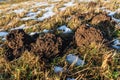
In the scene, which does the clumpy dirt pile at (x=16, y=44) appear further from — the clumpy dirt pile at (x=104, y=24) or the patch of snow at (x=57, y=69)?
the clumpy dirt pile at (x=104, y=24)

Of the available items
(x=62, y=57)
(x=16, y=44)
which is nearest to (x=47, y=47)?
(x=62, y=57)

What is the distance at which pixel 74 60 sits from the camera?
529 centimetres

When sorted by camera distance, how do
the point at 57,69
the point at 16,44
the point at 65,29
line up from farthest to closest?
the point at 65,29 → the point at 16,44 → the point at 57,69

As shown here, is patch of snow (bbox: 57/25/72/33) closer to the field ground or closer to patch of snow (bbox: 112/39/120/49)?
the field ground

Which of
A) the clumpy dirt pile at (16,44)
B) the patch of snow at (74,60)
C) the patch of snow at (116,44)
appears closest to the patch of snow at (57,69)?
the patch of snow at (74,60)

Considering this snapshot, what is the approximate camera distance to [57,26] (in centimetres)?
810

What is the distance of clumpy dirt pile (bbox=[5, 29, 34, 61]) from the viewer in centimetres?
559

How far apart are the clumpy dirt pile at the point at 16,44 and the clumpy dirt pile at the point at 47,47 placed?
10.8 inches

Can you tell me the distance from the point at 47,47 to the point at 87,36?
1.05 metres

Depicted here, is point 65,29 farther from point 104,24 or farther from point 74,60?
point 74,60

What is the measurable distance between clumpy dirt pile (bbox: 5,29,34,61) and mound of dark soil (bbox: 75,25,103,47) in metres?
1.07

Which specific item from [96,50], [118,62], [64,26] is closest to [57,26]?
[64,26]

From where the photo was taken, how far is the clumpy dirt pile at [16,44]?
559 cm

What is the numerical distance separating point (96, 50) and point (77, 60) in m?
0.50
